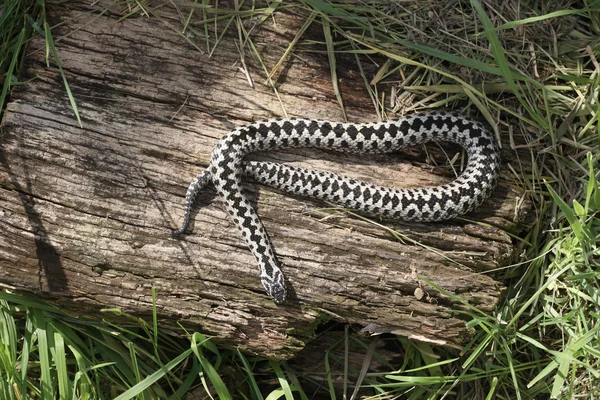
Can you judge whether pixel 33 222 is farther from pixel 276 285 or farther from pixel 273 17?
pixel 273 17

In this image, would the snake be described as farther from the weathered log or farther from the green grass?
the green grass

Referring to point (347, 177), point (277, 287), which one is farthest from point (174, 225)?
point (347, 177)

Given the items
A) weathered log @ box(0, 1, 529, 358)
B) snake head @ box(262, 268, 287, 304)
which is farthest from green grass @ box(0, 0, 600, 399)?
snake head @ box(262, 268, 287, 304)

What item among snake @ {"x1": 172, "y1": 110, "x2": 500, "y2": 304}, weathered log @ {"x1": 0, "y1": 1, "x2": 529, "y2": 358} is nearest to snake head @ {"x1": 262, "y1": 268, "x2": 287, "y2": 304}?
snake @ {"x1": 172, "y1": 110, "x2": 500, "y2": 304}

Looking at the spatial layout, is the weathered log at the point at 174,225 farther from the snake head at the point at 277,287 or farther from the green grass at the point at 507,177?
the green grass at the point at 507,177

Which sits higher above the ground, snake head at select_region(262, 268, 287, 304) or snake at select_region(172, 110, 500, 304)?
snake at select_region(172, 110, 500, 304)

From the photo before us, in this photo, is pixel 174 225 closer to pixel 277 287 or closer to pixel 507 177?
pixel 277 287

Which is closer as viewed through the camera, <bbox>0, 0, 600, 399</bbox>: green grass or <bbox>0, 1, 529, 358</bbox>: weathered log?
<bbox>0, 1, 529, 358</bbox>: weathered log
